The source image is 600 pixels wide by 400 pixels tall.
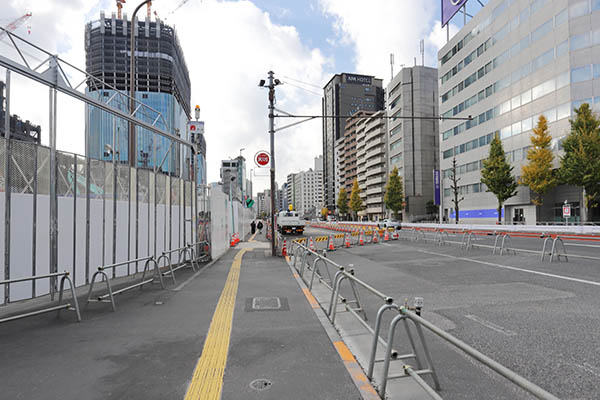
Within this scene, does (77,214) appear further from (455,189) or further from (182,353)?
(455,189)

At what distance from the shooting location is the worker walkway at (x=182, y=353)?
139 inches

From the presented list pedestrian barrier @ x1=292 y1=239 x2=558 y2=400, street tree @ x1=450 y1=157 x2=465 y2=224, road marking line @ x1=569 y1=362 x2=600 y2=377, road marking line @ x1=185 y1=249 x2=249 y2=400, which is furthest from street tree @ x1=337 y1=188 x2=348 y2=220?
road marking line @ x1=569 y1=362 x2=600 y2=377

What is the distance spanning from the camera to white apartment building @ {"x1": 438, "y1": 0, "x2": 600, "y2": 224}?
34.1 m

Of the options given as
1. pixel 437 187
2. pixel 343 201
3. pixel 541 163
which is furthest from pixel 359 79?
pixel 541 163

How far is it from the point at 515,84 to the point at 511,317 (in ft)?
150

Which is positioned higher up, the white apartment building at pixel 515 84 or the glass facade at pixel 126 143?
the white apartment building at pixel 515 84

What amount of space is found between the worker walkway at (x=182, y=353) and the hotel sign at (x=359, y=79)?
17819 centimetres

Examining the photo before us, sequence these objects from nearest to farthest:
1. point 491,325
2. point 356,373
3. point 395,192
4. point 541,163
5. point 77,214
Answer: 1. point 356,373
2. point 491,325
3. point 77,214
4. point 541,163
5. point 395,192

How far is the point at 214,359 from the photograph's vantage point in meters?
4.29

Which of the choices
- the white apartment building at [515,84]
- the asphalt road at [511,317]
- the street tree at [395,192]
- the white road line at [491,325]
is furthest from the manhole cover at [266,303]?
the street tree at [395,192]

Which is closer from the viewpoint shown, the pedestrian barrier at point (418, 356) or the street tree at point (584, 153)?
the pedestrian barrier at point (418, 356)

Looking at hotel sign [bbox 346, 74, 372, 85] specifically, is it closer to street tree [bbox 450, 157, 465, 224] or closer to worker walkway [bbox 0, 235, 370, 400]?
street tree [bbox 450, 157, 465, 224]

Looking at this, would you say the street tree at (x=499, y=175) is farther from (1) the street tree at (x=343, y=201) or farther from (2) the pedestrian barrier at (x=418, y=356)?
(1) the street tree at (x=343, y=201)

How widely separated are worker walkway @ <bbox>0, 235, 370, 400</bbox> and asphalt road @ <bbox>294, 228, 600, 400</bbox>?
131cm
